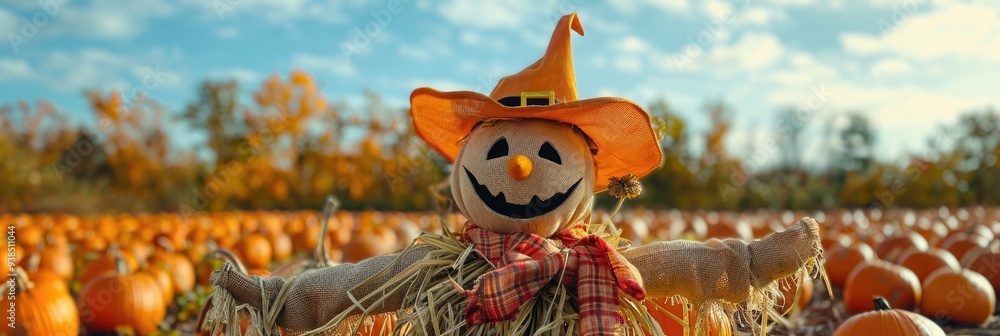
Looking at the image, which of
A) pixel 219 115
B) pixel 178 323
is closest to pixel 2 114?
pixel 219 115

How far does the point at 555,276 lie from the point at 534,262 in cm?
15

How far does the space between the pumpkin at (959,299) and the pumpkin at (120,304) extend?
6261 millimetres

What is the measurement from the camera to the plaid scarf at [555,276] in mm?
2354

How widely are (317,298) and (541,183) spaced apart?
89cm

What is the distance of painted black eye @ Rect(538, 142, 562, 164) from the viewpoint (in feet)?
8.79

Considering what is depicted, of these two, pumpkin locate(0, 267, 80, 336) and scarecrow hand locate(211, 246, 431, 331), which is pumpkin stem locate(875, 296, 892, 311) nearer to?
scarecrow hand locate(211, 246, 431, 331)

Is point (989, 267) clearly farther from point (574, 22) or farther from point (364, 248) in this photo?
point (364, 248)

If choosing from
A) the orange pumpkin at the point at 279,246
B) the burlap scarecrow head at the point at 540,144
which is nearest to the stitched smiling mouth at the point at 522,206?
the burlap scarecrow head at the point at 540,144

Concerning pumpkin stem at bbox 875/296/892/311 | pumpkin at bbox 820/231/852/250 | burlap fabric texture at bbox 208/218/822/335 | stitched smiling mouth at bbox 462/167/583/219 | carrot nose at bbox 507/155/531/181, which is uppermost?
carrot nose at bbox 507/155/531/181

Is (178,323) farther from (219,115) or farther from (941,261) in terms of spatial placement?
(219,115)

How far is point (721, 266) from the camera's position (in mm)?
2586

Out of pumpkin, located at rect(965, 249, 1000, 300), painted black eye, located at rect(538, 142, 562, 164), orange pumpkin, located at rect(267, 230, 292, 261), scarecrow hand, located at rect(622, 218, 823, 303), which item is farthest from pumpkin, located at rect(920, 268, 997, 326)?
orange pumpkin, located at rect(267, 230, 292, 261)

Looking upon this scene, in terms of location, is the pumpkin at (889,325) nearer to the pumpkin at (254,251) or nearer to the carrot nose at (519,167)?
the carrot nose at (519,167)

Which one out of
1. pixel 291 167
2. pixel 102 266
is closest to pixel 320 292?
pixel 102 266
